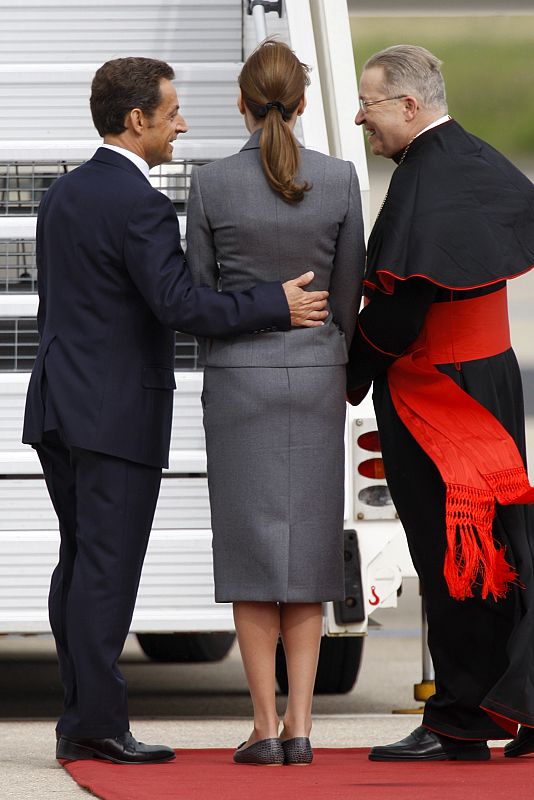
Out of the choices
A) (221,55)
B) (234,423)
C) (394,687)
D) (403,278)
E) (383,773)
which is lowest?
(394,687)

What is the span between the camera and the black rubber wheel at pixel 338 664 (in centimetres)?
→ 539

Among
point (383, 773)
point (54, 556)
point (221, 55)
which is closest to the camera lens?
point (383, 773)

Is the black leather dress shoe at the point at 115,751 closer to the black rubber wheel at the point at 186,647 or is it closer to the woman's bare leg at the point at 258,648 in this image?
the woman's bare leg at the point at 258,648

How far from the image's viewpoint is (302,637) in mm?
3588

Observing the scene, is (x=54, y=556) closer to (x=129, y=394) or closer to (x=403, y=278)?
(x=129, y=394)

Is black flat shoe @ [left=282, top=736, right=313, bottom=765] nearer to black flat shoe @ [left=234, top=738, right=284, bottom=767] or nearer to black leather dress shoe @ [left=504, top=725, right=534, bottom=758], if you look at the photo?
black flat shoe @ [left=234, top=738, right=284, bottom=767]

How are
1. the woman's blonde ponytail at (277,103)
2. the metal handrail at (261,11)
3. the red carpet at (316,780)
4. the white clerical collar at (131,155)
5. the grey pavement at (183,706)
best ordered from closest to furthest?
the red carpet at (316,780) → the woman's blonde ponytail at (277,103) → the white clerical collar at (131,155) → the grey pavement at (183,706) → the metal handrail at (261,11)

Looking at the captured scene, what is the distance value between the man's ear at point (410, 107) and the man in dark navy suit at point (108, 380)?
1.49 ft

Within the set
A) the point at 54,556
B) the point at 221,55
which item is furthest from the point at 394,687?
the point at 221,55

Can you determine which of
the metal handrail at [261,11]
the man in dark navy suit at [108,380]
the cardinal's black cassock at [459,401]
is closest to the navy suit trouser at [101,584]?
the man in dark navy suit at [108,380]

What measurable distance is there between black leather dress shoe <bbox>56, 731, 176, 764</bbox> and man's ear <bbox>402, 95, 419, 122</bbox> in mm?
1485

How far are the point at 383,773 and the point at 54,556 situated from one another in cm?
135

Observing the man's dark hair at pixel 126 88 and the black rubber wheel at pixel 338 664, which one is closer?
the man's dark hair at pixel 126 88

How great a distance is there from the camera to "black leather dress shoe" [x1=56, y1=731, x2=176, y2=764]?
363 cm
